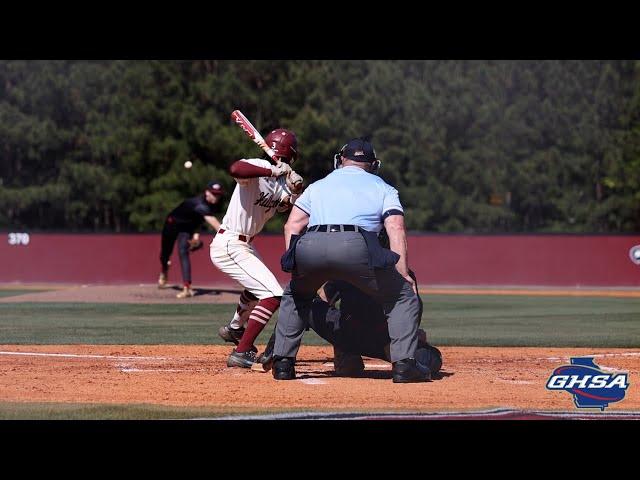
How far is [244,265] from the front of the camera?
32.2 feet

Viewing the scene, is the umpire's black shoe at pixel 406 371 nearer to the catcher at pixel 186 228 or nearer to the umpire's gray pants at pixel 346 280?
the umpire's gray pants at pixel 346 280

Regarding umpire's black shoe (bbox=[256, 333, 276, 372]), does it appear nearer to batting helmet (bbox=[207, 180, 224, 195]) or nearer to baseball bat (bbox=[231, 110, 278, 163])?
baseball bat (bbox=[231, 110, 278, 163])

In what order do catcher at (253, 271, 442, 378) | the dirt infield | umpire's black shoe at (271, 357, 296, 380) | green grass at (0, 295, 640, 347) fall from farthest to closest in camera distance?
1. green grass at (0, 295, 640, 347)
2. catcher at (253, 271, 442, 378)
3. umpire's black shoe at (271, 357, 296, 380)
4. the dirt infield

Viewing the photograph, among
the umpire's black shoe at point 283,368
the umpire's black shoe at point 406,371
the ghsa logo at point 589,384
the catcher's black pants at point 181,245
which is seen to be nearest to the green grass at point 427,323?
the catcher's black pants at point 181,245

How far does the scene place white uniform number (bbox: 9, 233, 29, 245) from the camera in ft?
105

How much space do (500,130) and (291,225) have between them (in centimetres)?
4134

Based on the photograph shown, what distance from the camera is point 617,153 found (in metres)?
47.2

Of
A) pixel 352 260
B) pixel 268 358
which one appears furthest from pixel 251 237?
pixel 352 260

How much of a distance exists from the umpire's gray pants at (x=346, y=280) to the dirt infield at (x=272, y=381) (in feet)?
1.15

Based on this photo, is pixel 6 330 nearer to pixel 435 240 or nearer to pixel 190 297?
pixel 190 297

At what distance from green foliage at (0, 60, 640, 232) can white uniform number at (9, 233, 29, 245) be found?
1081 centimetres

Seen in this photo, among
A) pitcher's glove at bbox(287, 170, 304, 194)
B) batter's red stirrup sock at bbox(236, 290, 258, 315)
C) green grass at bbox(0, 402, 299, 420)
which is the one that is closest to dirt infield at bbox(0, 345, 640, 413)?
green grass at bbox(0, 402, 299, 420)

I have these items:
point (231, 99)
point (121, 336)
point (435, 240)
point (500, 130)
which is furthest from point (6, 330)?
point (500, 130)

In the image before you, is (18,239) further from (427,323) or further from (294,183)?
(294,183)
